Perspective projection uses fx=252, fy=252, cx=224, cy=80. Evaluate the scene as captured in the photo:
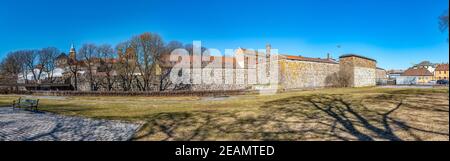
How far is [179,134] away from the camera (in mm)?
7547

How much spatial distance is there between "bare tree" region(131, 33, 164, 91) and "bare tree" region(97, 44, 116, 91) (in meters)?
7.53

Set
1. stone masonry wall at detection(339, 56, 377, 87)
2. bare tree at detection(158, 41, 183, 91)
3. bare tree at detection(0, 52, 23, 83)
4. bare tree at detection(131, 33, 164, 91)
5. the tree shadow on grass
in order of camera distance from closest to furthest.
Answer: the tree shadow on grass → bare tree at detection(131, 33, 164, 91) → bare tree at detection(158, 41, 183, 91) → stone masonry wall at detection(339, 56, 377, 87) → bare tree at detection(0, 52, 23, 83)

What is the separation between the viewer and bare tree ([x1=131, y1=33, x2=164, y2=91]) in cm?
3972

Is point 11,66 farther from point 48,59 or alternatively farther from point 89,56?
point 89,56

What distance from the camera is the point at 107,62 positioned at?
151ft

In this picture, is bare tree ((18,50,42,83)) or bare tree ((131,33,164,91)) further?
bare tree ((18,50,42,83))

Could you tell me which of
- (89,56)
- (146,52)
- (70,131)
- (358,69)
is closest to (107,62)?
(89,56)

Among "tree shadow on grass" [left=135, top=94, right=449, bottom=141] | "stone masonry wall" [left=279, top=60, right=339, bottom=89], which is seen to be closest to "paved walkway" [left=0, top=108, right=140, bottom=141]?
"tree shadow on grass" [left=135, top=94, right=449, bottom=141]

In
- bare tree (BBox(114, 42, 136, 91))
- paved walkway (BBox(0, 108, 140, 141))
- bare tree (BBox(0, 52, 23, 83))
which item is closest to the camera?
paved walkway (BBox(0, 108, 140, 141))

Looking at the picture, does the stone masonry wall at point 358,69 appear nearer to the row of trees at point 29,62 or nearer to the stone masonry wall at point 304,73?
the stone masonry wall at point 304,73

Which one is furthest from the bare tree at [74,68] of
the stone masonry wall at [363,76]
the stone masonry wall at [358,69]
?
the stone masonry wall at [363,76]

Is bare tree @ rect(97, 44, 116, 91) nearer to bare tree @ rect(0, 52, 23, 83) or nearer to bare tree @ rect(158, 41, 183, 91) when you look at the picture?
bare tree @ rect(158, 41, 183, 91)

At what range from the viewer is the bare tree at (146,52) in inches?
1564

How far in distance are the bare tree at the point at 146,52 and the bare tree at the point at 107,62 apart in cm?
753
